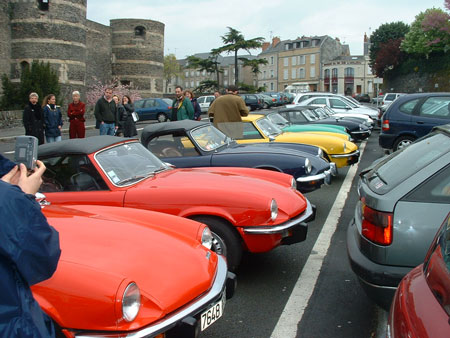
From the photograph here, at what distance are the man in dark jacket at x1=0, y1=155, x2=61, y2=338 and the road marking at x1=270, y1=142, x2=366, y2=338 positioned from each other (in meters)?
2.25

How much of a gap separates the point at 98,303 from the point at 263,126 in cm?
746

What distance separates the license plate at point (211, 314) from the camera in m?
2.90

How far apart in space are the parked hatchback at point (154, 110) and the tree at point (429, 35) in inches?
1055

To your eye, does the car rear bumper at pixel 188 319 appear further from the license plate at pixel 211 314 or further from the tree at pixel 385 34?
the tree at pixel 385 34

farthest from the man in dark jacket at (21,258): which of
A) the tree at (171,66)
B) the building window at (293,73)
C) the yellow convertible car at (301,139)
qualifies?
the building window at (293,73)

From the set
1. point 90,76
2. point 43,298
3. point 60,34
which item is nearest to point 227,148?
point 43,298

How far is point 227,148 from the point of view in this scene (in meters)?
7.56

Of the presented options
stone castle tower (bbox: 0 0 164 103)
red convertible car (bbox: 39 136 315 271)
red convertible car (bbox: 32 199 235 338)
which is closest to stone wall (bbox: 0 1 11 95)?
stone castle tower (bbox: 0 0 164 103)

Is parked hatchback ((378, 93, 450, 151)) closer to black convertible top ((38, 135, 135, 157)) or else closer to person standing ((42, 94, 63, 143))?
person standing ((42, 94, 63, 143))

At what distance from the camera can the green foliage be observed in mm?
31438

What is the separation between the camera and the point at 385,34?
6919 centimetres

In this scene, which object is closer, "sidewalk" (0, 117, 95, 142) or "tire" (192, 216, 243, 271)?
"tire" (192, 216, 243, 271)

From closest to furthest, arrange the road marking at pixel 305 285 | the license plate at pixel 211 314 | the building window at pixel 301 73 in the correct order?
the license plate at pixel 211 314
the road marking at pixel 305 285
the building window at pixel 301 73

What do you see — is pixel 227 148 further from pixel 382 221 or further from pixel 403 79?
pixel 403 79
